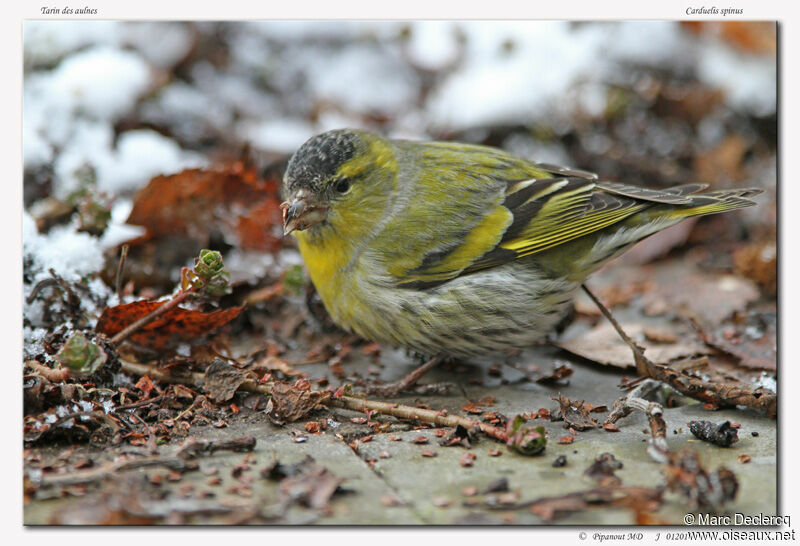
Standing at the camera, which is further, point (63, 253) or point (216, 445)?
point (63, 253)

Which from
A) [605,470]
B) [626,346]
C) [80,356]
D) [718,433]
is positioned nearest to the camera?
[605,470]

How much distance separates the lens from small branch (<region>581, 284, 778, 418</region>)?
117 inches

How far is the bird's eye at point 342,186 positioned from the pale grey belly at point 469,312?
50 cm

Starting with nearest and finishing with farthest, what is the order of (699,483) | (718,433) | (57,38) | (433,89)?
(699,483), (718,433), (57,38), (433,89)

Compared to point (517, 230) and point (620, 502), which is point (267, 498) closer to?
point (620, 502)

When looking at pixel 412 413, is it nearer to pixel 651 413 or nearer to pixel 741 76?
pixel 651 413

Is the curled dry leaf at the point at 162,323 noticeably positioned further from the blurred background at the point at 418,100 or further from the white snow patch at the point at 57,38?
the white snow patch at the point at 57,38

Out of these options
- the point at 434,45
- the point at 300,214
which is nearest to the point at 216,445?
the point at 300,214

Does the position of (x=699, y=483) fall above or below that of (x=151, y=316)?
below

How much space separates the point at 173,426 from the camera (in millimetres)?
2766

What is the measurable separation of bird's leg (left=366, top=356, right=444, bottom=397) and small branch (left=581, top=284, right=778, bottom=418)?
36.2 inches

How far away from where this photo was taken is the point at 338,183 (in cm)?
357

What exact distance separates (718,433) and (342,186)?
1.92 m

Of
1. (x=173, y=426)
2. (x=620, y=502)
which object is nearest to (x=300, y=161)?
(x=173, y=426)
